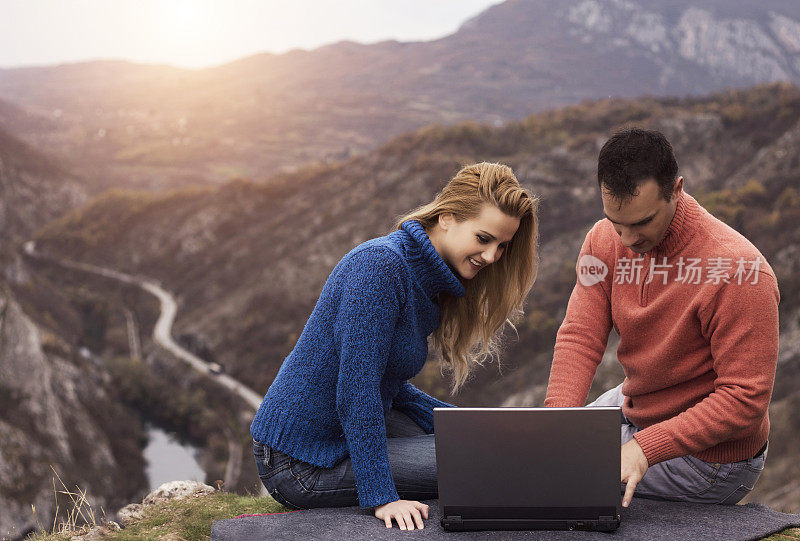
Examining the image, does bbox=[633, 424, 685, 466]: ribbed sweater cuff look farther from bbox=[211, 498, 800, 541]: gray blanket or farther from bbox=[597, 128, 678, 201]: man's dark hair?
bbox=[597, 128, 678, 201]: man's dark hair

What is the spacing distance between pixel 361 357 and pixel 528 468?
25.0 inches

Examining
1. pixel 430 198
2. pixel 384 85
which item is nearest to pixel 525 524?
pixel 430 198

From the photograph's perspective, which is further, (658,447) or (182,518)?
(182,518)

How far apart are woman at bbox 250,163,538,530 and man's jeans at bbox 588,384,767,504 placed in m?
0.81

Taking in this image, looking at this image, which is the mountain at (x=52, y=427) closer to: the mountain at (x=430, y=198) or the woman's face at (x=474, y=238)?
the mountain at (x=430, y=198)

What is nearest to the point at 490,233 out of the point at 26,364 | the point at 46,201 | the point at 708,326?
the point at 708,326

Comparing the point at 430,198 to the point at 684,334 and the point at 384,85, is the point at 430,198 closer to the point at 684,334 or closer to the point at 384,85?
the point at 684,334

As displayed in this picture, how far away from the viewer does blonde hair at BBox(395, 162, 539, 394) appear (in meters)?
2.32

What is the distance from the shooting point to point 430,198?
34.8 meters

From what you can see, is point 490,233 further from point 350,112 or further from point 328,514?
point 350,112

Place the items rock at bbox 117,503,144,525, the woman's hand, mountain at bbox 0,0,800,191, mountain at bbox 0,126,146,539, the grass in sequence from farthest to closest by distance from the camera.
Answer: mountain at bbox 0,0,800,191 < mountain at bbox 0,126,146,539 < rock at bbox 117,503,144,525 < the grass < the woman's hand

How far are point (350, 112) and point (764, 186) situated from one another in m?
65.5

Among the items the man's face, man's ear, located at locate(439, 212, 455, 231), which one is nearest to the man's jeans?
the man's face

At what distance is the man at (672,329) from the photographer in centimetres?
207
